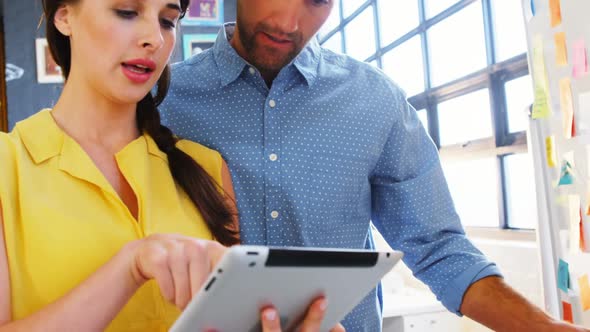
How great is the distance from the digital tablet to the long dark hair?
404mm

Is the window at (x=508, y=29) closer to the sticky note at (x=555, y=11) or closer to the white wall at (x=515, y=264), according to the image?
the white wall at (x=515, y=264)

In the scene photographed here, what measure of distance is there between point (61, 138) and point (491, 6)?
9.93 feet

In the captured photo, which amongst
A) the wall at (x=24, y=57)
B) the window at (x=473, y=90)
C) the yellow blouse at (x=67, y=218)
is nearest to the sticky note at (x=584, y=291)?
the window at (x=473, y=90)

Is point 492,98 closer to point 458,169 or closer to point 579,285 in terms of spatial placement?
point 458,169

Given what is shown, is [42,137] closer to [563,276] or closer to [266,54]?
[266,54]

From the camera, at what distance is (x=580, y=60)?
1.80 metres

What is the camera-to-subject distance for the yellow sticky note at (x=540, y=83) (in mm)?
2010

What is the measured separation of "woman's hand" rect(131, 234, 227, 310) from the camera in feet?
2.24

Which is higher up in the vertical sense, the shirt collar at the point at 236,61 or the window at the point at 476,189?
the shirt collar at the point at 236,61

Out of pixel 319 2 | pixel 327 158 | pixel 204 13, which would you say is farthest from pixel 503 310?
pixel 204 13

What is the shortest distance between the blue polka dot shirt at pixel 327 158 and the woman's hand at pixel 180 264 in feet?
2.17

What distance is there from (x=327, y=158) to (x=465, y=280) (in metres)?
0.42

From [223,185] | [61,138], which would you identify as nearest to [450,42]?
[223,185]

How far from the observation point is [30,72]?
4426mm
